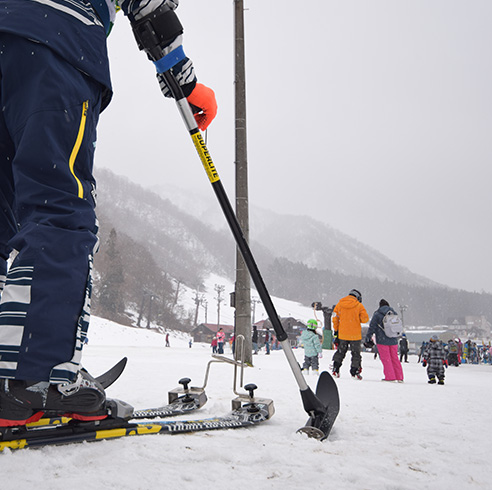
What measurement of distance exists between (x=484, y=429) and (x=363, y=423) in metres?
0.69

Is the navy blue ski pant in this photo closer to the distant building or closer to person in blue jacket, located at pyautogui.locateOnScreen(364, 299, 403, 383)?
person in blue jacket, located at pyautogui.locateOnScreen(364, 299, 403, 383)

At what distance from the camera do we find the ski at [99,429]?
4.32 ft

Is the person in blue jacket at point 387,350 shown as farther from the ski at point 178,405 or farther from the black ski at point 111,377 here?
→ the black ski at point 111,377

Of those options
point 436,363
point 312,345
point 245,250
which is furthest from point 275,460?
point 312,345

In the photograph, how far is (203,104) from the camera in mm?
2041

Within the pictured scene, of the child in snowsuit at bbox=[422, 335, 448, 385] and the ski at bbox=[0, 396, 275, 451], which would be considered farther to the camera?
the child in snowsuit at bbox=[422, 335, 448, 385]

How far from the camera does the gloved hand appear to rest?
79.2 inches

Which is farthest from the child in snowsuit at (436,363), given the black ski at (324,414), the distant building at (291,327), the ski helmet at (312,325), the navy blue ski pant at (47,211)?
the distant building at (291,327)

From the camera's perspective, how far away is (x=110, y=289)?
197ft

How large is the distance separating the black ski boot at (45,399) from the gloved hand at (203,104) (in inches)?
52.8

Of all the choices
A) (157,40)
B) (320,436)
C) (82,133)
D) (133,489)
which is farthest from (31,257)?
(320,436)

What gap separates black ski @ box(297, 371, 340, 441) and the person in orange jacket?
582 cm

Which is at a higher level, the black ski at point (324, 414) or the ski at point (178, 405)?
the black ski at point (324, 414)

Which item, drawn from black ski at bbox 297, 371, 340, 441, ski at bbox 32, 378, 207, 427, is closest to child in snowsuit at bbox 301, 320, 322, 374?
ski at bbox 32, 378, 207, 427
